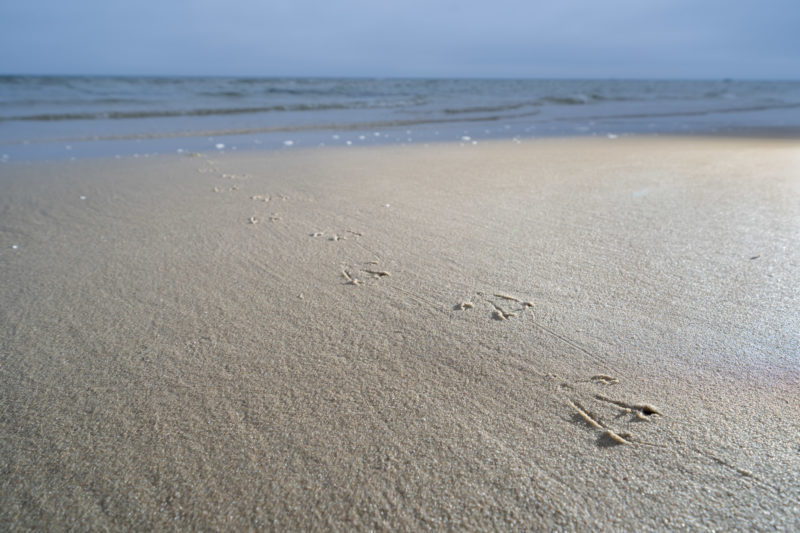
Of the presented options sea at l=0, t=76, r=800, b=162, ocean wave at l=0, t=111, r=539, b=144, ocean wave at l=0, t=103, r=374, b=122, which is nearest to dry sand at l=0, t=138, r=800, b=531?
sea at l=0, t=76, r=800, b=162

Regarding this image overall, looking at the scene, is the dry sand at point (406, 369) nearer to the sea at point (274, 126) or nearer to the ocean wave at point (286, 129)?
the sea at point (274, 126)

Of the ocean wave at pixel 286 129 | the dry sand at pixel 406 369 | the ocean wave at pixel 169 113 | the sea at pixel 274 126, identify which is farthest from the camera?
the ocean wave at pixel 169 113

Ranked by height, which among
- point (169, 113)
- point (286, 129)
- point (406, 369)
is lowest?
point (406, 369)

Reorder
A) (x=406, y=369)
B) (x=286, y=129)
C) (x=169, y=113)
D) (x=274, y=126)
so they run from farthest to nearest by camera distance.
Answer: (x=169, y=113) → (x=274, y=126) → (x=286, y=129) → (x=406, y=369)

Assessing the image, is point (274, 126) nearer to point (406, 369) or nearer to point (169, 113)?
point (169, 113)

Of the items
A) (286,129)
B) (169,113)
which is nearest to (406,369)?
(286,129)

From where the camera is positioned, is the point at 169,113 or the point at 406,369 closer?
the point at 406,369

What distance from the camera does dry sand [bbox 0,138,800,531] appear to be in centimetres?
97

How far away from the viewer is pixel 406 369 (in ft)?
4.51

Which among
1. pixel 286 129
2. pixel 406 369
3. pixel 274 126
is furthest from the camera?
pixel 274 126

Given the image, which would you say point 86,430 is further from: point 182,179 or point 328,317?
point 182,179

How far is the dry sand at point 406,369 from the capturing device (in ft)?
3.18

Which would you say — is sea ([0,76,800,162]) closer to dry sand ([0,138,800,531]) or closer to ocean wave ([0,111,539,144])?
ocean wave ([0,111,539,144])

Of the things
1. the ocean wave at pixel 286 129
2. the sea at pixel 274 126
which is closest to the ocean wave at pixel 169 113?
the sea at pixel 274 126
